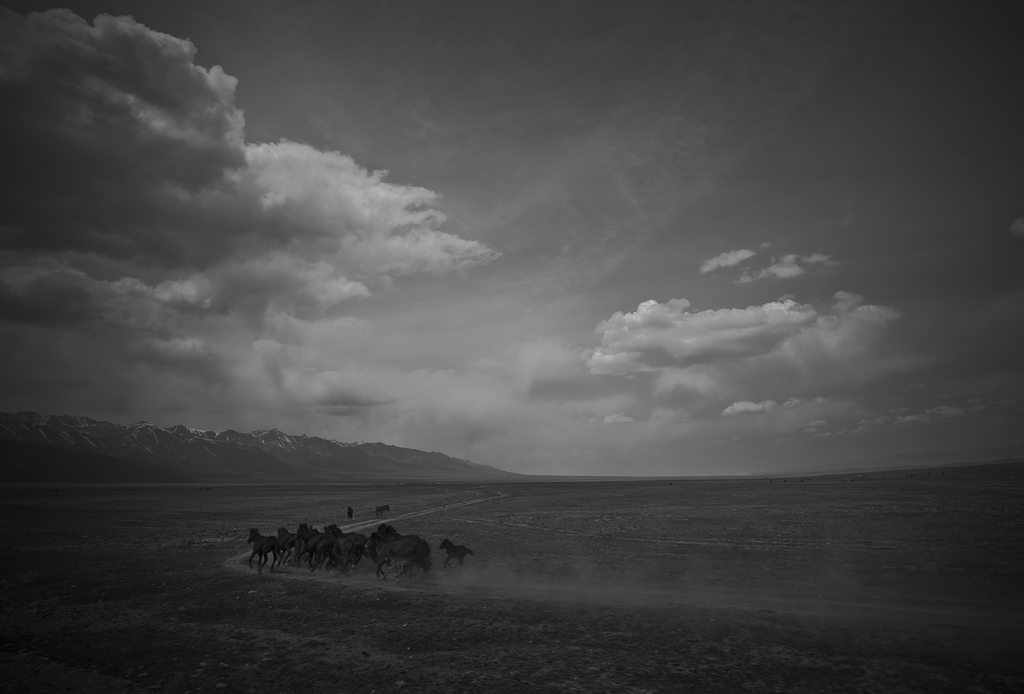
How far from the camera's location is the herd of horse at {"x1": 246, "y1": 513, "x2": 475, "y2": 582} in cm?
1830

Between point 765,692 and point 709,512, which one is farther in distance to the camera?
point 709,512

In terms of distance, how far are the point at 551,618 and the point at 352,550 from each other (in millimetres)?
10231

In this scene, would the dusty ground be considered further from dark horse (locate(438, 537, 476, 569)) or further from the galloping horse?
the galloping horse

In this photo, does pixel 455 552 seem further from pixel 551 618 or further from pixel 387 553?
pixel 551 618

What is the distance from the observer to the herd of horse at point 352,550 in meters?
18.3

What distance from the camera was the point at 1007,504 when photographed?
38.3 metres

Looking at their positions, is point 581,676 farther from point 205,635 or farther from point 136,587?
point 136,587

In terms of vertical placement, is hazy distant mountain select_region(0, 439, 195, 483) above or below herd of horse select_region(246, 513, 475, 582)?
below

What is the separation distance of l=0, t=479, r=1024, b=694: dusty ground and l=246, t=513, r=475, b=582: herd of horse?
2.34ft

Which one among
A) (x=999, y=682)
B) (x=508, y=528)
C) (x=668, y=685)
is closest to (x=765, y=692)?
(x=668, y=685)

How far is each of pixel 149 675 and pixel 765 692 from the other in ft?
36.5

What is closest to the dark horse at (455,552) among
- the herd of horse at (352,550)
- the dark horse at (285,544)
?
the herd of horse at (352,550)

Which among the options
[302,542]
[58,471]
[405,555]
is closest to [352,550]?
[302,542]

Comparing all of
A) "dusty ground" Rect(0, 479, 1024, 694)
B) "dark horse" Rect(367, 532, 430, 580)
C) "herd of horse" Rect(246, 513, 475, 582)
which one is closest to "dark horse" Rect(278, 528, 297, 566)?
"herd of horse" Rect(246, 513, 475, 582)
